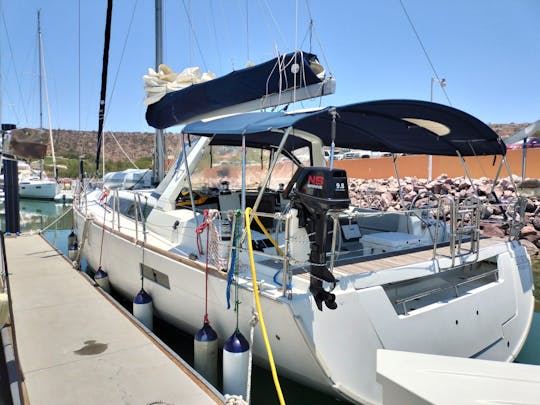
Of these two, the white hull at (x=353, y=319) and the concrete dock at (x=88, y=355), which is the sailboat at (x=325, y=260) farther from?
the concrete dock at (x=88, y=355)

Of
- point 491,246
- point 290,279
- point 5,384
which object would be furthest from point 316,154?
point 5,384

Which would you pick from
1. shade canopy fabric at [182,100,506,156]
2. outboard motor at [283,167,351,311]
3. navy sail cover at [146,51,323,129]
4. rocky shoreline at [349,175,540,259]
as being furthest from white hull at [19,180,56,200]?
outboard motor at [283,167,351,311]

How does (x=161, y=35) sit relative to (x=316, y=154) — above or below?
above

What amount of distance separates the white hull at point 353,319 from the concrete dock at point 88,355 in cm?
55

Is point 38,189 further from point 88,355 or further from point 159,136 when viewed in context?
point 88,355

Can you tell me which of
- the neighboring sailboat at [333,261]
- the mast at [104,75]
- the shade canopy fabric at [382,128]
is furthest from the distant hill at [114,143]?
the shade canopy fabric at [382,128]

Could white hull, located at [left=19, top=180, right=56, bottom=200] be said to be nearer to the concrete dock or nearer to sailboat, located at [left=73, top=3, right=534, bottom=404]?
the concrete dock

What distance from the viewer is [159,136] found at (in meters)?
7.43

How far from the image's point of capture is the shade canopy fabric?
3.47 m

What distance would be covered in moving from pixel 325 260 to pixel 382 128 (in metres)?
2.18

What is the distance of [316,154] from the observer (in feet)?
20.3

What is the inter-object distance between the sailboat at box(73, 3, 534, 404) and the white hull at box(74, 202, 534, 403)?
0.01 metres

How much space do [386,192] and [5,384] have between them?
526 inches

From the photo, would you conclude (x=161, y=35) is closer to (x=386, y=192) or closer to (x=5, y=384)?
(x=5, y=384)
